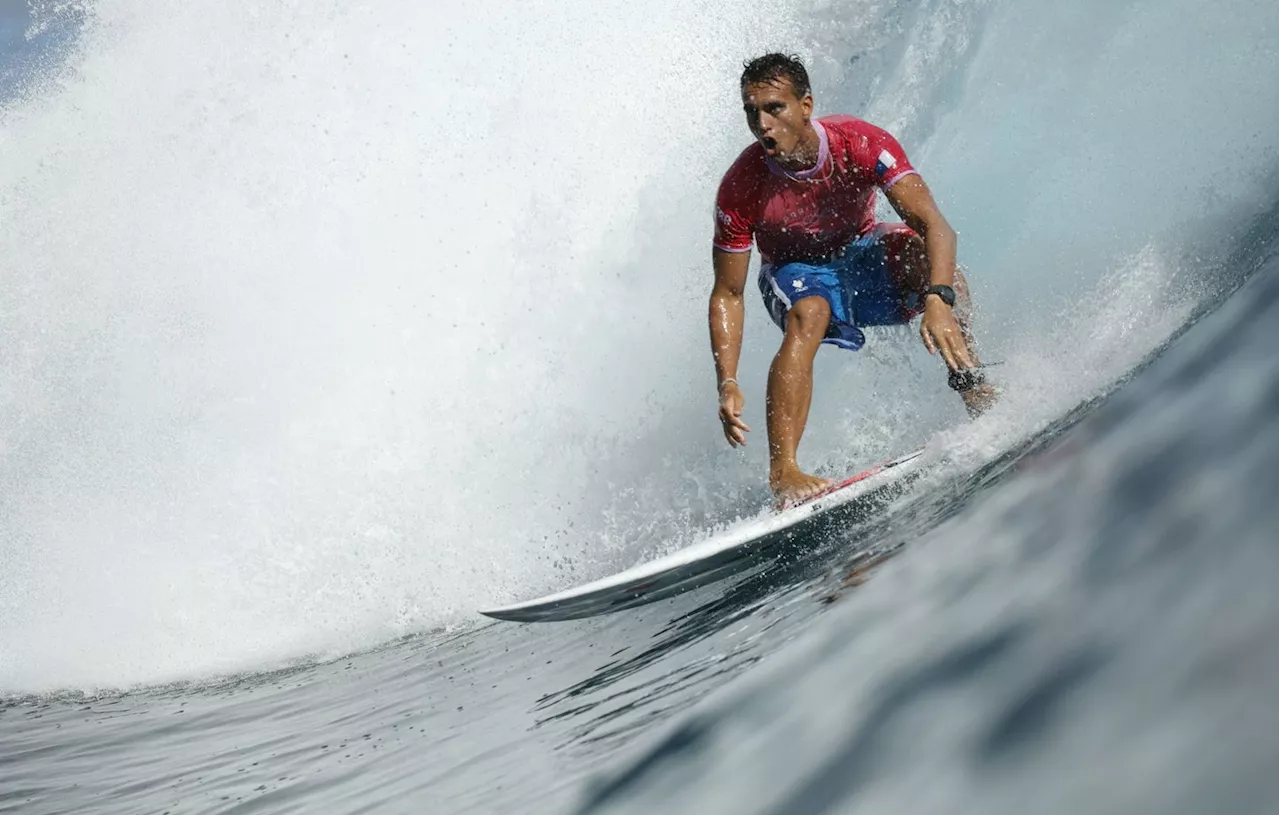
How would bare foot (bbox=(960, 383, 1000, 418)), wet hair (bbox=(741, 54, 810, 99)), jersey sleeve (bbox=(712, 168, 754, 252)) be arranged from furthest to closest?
jersey sleeve (bbox=(712, 168, 754, 252)), bare foot (bbox=(960, 383, 1000, 418)), wet hair (bbox=(741, 54, 810, 99))

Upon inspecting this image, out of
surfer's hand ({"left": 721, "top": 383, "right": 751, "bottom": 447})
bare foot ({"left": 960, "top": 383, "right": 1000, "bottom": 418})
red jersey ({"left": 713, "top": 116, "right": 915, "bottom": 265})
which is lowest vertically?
bare foot ({"left": 960, "top": 383, "right": 1000, "bottom": 418})

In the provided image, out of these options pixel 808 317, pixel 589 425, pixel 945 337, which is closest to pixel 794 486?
pixel 808 317

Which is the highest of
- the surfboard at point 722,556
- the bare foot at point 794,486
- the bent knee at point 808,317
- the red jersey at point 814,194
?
the red jersey at point 814,194

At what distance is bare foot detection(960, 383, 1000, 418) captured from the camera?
3.91m

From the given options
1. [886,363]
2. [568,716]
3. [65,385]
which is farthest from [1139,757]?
[65,385]

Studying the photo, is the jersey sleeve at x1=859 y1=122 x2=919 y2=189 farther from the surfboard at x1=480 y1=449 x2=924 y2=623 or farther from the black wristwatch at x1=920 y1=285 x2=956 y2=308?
the surfboard at x1=480 y1=449 x2=924 y2=623

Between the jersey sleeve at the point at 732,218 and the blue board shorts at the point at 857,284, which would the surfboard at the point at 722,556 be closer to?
the blue board shorts at the point at 857,284

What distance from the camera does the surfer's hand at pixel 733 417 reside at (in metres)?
3.85

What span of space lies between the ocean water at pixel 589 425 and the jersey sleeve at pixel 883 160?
Result: 2.55 feet

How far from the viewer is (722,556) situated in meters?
3.82

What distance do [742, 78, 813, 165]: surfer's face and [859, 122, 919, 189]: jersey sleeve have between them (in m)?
0.27

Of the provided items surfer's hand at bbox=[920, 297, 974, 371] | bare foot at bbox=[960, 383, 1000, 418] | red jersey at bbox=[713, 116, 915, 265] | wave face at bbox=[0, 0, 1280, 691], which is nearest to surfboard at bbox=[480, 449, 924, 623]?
bare foot at bbox=[960, 383, 1000, 418]

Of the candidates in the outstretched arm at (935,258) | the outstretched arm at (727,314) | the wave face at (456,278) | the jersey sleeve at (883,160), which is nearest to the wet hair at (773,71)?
the jersey sleeve at (883,160)

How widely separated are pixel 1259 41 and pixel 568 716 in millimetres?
8416
